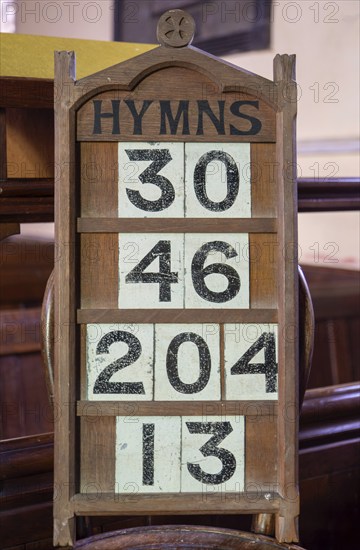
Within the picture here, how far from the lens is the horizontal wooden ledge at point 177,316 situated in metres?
0.98

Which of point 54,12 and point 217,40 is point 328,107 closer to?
point 217,40

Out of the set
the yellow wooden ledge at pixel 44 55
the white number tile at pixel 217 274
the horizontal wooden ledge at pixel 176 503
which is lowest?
the horizontal wooden ledge at pixel 176 503

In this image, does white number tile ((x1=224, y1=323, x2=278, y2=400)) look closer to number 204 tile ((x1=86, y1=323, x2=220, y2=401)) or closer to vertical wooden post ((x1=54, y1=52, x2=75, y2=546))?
number 204 tile ((x1=86, y1=323, x2=220, y2=401))

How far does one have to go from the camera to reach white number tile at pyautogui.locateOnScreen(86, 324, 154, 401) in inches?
38.8

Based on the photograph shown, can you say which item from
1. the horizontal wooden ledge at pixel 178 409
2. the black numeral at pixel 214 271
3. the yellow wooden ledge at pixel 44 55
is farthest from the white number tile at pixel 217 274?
the yellow wooden ledge at pixel 44 55

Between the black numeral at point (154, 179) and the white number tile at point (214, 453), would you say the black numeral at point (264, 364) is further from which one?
the black numeral at point (154, 179)

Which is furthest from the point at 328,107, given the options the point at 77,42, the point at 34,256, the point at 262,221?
the point at 262,221

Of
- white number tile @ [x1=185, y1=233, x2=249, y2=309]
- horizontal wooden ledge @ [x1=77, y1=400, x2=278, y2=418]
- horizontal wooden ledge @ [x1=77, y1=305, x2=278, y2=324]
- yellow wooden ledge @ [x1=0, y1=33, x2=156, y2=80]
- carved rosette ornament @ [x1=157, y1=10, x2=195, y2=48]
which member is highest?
yellow wooden ledge @ [x1=0, y1=33, x2=156, y2=80]

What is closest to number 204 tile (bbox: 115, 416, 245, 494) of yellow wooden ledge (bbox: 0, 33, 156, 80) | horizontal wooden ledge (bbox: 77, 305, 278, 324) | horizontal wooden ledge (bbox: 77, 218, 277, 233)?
horizontal wooden ledge (bbox: 77, 305, 278, 324)

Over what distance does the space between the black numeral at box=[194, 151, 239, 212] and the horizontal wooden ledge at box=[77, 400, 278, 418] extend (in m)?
0.26

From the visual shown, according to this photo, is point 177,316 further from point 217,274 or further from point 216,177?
point 216,177

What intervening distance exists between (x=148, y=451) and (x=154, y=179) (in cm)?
36

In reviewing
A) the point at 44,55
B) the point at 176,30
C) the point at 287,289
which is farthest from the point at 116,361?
the point at 44,55

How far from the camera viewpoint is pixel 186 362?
995 mm
